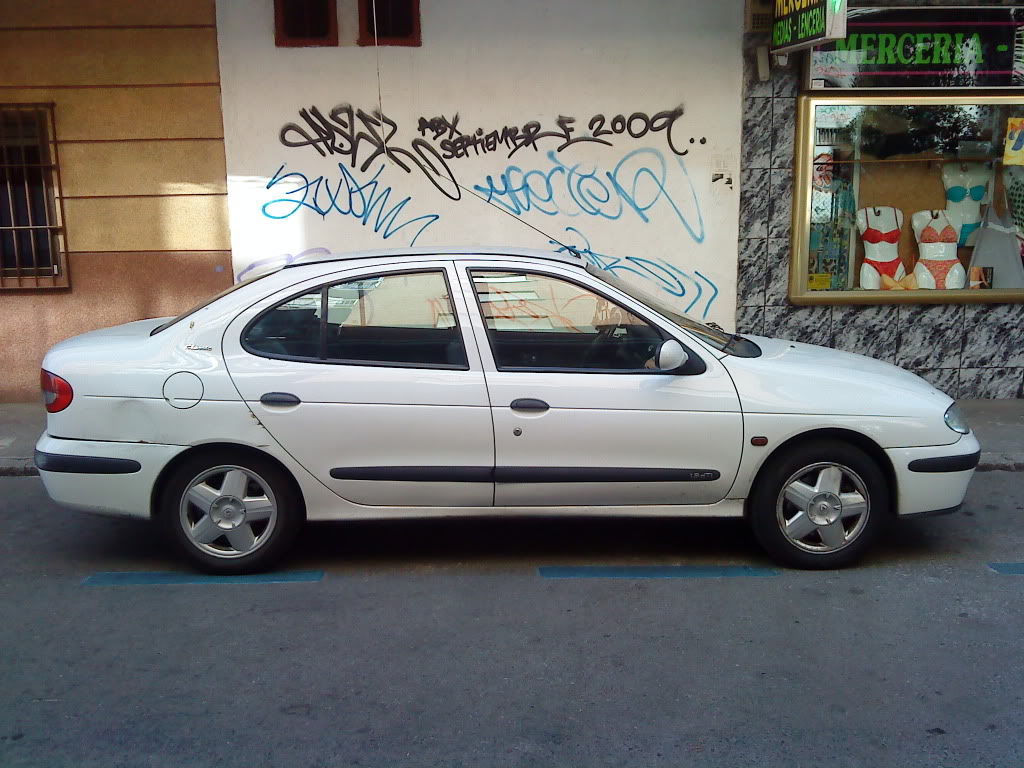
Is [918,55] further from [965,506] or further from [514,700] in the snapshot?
[514,700]

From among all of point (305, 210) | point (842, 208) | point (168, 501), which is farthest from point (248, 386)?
point (842, 208)

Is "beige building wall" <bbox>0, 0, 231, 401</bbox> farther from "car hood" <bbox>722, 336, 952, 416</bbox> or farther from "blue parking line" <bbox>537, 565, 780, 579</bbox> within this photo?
"car hood" <bbox>722, 336, 952, 416</bbox>

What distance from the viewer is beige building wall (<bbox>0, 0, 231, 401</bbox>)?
8461 millimetres

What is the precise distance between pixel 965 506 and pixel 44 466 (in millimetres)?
5252

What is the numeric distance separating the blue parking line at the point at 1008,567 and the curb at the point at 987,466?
215 cm

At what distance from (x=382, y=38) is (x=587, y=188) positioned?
219cm

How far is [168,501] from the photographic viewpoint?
4.74 metres

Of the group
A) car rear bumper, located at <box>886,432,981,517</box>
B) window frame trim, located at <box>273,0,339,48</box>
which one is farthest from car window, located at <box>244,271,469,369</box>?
window frame trim, located at <box>273,0,339,48</box>

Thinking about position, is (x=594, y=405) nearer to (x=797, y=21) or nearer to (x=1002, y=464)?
(x=1002, y=464)

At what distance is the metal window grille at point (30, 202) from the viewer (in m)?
8.63

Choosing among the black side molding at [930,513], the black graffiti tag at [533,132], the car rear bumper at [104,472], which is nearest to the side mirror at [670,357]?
the black side molding at [930,513]

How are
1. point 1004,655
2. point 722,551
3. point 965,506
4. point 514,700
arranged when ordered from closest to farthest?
point 514,700 → point 1004,655 → point 722,551 → point 965,506

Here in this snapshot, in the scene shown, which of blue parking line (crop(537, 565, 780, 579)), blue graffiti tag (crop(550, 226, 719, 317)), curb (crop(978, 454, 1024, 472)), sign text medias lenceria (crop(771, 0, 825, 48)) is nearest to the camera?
blue parking line (crop(537, 565, 780, 579))

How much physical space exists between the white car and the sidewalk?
8.23 ft
